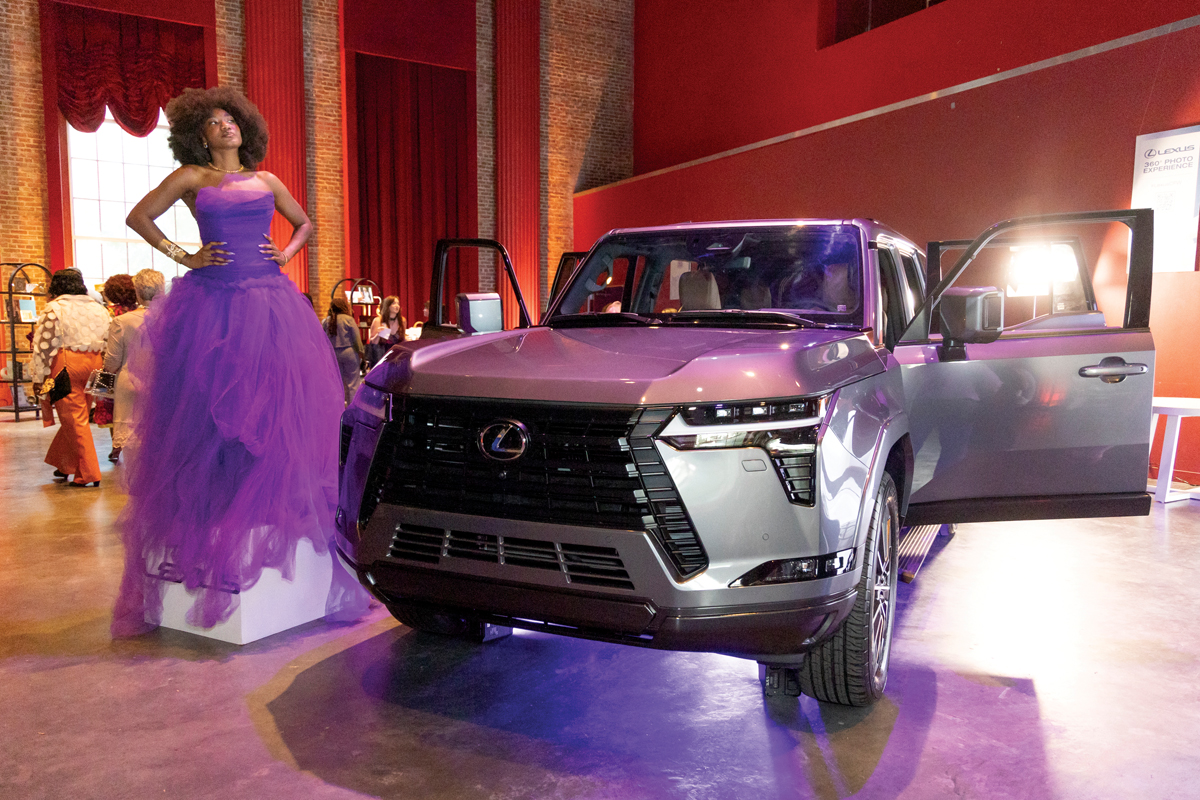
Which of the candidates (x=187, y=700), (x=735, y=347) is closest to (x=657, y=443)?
(x=735, y=347)

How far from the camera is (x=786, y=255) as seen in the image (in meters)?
3.13

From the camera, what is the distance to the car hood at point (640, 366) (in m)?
A: 2.01

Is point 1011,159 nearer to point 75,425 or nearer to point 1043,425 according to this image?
point 1043,425

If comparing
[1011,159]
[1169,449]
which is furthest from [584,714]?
[1011,159]

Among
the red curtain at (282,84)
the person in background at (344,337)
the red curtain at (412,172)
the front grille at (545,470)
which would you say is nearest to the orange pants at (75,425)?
the person in background at (344,337)

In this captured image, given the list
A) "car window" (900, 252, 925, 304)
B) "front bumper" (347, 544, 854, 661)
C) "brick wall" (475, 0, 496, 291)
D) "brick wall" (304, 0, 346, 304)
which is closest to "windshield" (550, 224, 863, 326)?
"car window" (900, 252, 925, 304)

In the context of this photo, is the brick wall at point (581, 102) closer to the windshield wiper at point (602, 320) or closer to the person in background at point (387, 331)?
the person in background at point (387, 331)

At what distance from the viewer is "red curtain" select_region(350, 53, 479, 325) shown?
52.0 ft

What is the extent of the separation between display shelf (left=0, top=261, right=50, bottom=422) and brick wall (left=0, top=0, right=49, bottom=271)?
53cm

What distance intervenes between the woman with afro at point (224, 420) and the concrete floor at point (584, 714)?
304mm

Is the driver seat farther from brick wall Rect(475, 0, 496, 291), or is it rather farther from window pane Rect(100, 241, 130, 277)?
window pane Rect(100, 241, 130, 277)

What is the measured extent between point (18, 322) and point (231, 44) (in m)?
5.45

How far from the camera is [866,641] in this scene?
237 centimetres

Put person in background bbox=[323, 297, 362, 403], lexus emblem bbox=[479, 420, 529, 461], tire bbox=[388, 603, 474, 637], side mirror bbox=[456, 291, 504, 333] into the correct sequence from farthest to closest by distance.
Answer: person in background bbox=[323, 297, 362, 403], side mirror bbox=[456, 291, 504, 333], tire bbox=[388, 603, 474, 637], lexus emblem bbox=[479, 420, 529, 461]
